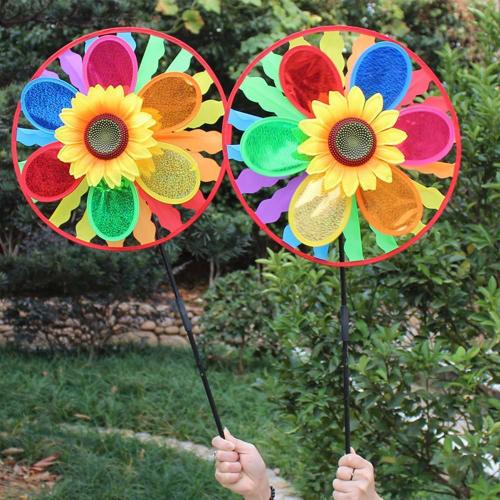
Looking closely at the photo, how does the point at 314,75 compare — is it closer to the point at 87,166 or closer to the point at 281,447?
the point at 87,166

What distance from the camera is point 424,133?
5.18 feet

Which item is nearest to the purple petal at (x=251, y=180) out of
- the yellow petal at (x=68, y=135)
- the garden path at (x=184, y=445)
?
the yellow petal at (x=68, y=135)

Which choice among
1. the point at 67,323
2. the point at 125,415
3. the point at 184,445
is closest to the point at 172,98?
the point at 184,445

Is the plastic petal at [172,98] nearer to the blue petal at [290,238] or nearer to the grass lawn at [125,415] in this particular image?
the blue petal at [290,238]

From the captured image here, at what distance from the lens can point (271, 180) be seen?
1.61 metres

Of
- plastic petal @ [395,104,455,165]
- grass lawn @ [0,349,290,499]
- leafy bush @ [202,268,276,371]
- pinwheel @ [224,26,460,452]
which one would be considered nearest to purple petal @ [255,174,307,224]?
pinwheel @ [224,26,460,452]

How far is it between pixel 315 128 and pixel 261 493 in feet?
2.37

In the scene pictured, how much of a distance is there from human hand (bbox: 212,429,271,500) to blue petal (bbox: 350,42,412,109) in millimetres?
721

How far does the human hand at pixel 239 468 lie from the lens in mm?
1618

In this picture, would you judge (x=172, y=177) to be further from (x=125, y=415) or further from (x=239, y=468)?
(x=125, y=415)

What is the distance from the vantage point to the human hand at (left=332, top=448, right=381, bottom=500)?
152 centimetres

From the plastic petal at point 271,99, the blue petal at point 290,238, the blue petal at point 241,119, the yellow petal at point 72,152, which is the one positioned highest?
the plastic petal at point 271,99

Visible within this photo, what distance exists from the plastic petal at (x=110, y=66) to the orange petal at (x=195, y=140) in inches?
4.9

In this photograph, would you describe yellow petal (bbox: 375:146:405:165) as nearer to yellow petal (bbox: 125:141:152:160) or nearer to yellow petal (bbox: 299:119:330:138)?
yellow petal (bbox: 299:119:330:138)
